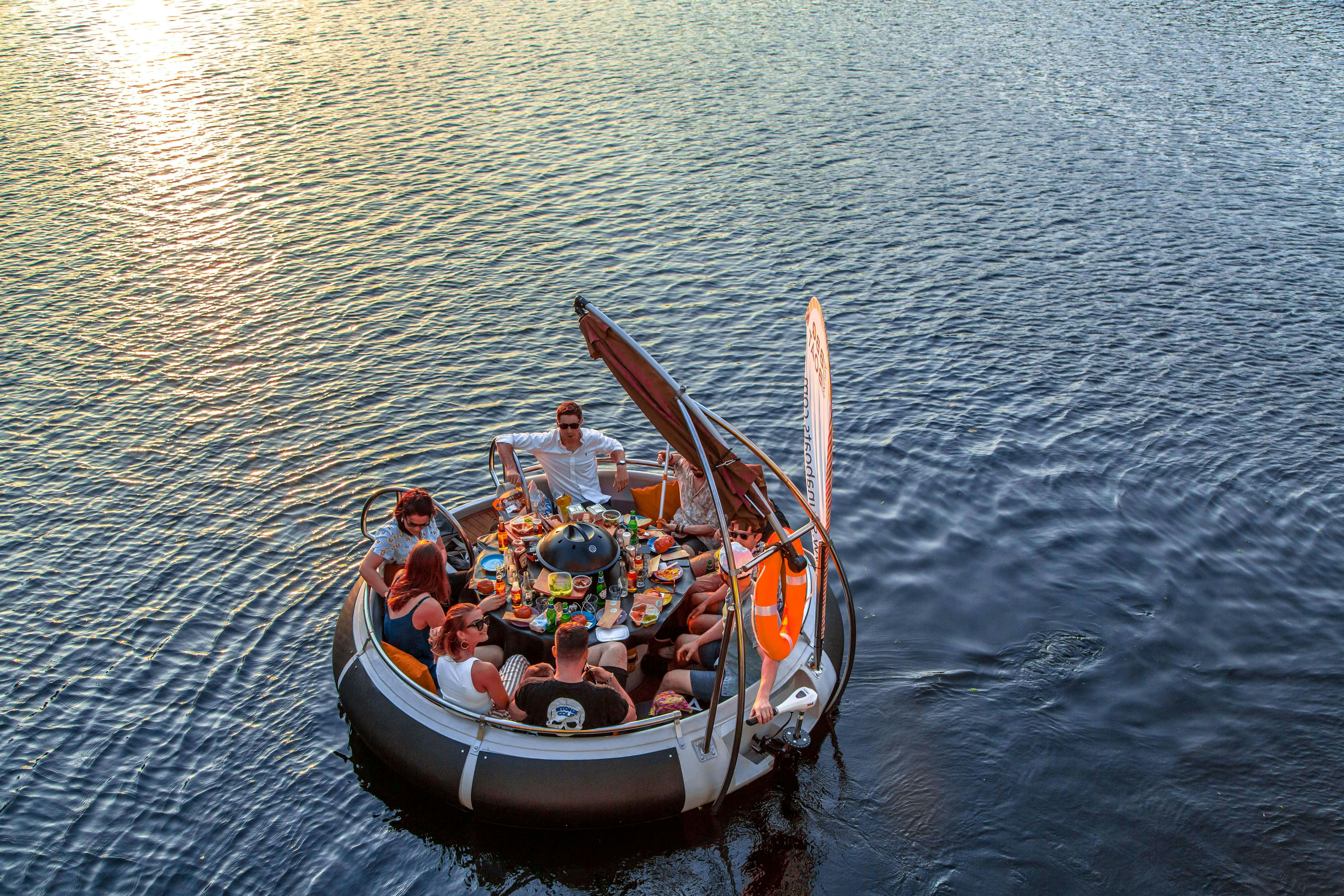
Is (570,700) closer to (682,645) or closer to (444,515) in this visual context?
(682,645)

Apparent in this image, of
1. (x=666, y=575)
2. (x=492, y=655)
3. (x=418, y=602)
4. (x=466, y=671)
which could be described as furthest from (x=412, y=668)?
(x=666, y=575)

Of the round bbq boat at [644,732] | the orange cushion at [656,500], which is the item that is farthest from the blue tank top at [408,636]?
the orange cushion at [656,500]

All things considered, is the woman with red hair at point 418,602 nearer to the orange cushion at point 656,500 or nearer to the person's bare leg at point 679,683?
the person's bare leg at point 679,683

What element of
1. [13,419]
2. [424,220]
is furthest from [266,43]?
[13,419]

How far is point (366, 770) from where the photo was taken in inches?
406

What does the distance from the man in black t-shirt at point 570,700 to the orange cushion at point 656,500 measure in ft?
11.5

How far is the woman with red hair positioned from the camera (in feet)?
32.8

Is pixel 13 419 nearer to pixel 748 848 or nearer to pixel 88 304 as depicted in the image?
pixel 88 304

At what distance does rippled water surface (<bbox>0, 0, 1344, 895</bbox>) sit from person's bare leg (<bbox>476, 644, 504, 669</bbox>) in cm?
159

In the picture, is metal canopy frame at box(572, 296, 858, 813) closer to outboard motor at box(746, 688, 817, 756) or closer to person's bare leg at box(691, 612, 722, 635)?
outboard motor at box(746, 688, 817, 756)

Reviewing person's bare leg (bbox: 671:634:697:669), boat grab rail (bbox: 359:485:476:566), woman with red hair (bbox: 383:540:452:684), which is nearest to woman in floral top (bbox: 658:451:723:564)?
person's bare leg (bbox: 671:634:697:669)

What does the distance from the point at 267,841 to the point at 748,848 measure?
15.0ft

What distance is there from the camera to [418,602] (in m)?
10.1

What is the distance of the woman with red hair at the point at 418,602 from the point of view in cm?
1001
